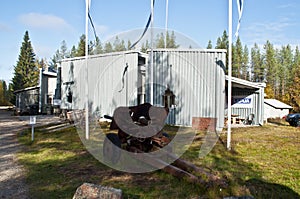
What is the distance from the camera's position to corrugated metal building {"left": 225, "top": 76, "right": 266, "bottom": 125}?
16156 mm

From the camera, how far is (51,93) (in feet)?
91.7

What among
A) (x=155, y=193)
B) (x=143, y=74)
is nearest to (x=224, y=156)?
(x=155, y=193)

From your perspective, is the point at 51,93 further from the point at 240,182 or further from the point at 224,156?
the point at 240,182

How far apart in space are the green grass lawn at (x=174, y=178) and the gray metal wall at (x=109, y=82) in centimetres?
619

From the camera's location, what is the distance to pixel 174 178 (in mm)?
4977

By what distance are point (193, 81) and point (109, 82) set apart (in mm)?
5352

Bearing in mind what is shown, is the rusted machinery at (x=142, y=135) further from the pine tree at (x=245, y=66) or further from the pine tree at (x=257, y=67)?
the pine tree at (x=257, y=67)

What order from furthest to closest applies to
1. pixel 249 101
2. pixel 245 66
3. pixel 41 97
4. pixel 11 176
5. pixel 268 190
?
1. pixel 245 66
2. pixel 41 97
3. pixel 249 101
4. pixel 11 176
5. pixel 268 190

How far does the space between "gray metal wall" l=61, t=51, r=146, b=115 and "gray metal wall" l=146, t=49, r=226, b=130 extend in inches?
41.0

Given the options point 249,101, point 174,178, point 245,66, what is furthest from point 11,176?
point 245,66

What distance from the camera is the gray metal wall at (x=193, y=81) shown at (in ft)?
44.9

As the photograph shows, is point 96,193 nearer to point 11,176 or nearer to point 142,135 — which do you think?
point 142,135

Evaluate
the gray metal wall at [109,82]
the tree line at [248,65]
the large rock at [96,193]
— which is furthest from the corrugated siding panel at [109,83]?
the tree line at [248,65]

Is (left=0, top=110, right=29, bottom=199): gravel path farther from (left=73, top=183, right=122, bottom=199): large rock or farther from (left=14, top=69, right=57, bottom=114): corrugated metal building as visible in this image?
(left=14, top=69, right=57, bottom=114): corrugated metal building
